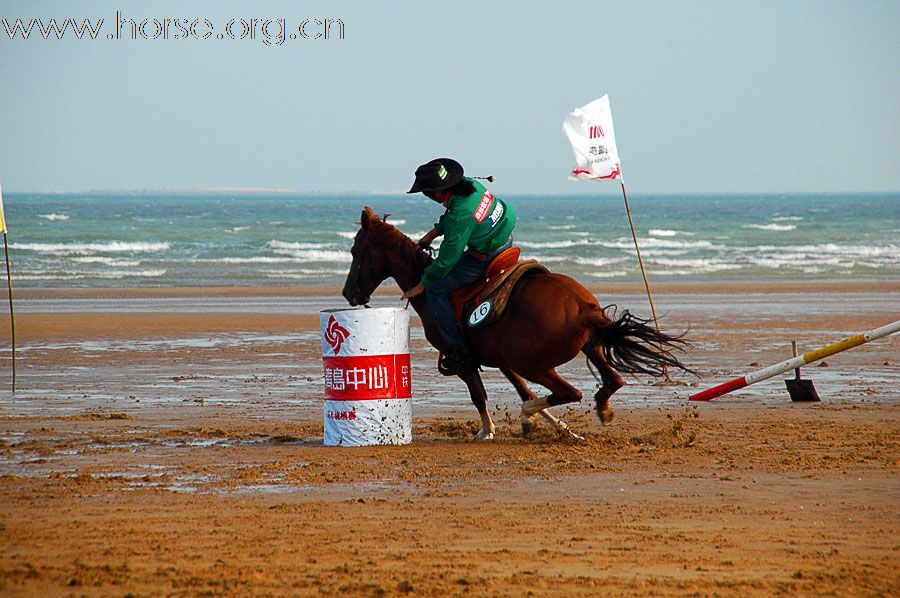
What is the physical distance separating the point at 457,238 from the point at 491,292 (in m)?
0.50

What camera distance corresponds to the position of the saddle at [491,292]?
28.6 ft

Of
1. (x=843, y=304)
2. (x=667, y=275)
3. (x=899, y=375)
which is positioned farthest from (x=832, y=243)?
(x=899, y=375)

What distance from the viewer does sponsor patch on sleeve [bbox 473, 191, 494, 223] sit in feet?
29.0

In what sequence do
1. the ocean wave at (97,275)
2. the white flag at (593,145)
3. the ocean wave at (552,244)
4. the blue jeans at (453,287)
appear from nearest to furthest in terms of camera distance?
the blue jeans at (453,287)
the white flag at (593,145)
the ocean wave at (97,275)
the ocean wave at (552,244)

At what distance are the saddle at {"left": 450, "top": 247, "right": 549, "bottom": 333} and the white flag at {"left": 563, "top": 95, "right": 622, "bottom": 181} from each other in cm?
445

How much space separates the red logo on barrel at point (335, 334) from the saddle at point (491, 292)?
0.91 meters

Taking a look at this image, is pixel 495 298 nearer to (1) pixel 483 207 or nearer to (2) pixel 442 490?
(1) pixel 483 207

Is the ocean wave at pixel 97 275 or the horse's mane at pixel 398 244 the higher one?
the horse's mane at pixel 398 244

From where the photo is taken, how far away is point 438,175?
8.87 meters

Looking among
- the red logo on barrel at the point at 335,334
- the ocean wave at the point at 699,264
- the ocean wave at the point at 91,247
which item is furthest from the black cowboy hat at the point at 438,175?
the ocean wave at the point at 91,247

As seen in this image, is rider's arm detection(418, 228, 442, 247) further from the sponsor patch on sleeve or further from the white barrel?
the white barrel

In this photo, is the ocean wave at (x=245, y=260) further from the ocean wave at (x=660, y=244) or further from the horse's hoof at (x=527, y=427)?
the horse's hoof at (x=527, y=427)

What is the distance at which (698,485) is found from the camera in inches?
292

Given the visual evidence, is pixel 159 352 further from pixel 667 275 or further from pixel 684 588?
pixel 667 275
